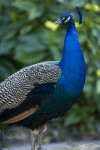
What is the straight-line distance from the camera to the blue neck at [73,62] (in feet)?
10.7

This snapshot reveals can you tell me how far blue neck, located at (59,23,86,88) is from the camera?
10.7ft

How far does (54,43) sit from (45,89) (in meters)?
2.68

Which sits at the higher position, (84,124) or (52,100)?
(84,124)

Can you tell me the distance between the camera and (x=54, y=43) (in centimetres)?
591

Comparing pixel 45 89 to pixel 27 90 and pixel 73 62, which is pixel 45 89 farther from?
pixel 73 62

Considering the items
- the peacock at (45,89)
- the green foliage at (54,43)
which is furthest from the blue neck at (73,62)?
the green foliage at (54,43)

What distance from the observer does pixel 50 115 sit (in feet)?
10.9

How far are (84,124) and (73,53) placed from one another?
2.81 meters

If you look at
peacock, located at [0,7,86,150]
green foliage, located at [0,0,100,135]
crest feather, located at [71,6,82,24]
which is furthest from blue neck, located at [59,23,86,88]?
green foliage, located at [0,0,100,135]

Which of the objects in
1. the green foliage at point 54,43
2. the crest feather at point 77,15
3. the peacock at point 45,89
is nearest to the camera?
the peacock at point 45,89

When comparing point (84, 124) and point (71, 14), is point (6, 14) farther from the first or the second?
point (71, 14)

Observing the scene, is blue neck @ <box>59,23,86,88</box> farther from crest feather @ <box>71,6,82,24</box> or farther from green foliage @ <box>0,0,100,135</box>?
green foliage @ <box>0,0,100,135</box>

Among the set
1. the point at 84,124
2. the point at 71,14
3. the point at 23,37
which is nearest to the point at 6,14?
the point at 23,37

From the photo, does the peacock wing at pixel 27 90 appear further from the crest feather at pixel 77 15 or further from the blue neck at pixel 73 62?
the crest feather at pixel 77 15
